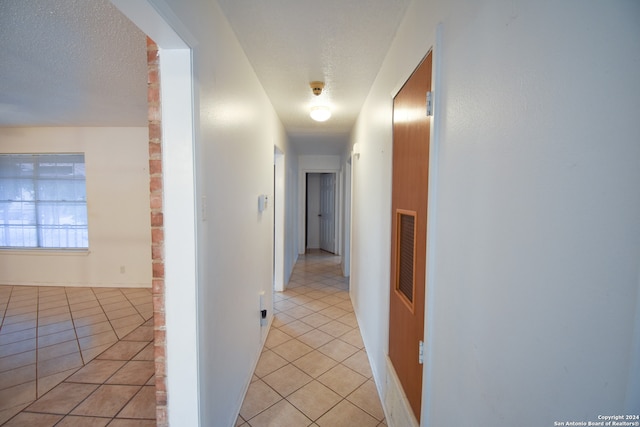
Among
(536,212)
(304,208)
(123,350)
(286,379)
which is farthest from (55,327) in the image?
(304,208)

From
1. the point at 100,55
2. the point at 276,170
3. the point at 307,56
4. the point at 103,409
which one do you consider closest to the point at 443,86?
the point at 307,56

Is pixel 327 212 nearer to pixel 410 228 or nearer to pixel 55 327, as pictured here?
pixel 55 327

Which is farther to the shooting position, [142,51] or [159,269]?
[142,51]

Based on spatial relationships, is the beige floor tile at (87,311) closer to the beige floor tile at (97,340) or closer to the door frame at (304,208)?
the beige floor tile at (97,340)

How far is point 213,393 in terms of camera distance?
1402 millimetres

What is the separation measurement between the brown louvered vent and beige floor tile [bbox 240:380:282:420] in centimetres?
125

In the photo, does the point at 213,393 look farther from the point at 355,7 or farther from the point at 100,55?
the point at 100,55

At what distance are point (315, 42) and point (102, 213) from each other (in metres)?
4.36

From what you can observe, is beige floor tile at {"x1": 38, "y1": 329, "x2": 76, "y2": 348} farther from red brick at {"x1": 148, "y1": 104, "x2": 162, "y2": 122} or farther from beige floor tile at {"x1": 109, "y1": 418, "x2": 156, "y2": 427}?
red brick at {"x1": 148, "y1": 104, "x2": 162, "y2": 122}

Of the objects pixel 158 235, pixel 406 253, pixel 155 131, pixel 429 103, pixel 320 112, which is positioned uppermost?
pixel 320 112

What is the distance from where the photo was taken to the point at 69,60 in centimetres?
208

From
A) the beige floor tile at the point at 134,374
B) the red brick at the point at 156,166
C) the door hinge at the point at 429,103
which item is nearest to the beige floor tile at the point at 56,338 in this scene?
the beige floor tile at the point at 134,374

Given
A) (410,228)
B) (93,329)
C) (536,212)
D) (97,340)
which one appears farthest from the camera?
(93,329)

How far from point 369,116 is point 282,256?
7.93 ft
